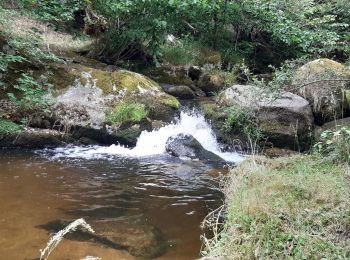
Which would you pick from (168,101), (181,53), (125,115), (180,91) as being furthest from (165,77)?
(125,115)

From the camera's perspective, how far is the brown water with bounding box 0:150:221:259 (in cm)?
426

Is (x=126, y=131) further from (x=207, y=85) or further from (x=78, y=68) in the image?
(x=207, y=85)

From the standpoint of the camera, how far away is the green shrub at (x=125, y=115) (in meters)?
9.12

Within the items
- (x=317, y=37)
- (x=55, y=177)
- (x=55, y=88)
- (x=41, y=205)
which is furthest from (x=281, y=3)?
(x=41, y=205)

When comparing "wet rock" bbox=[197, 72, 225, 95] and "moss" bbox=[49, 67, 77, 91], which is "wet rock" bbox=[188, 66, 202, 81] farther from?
"moss" bbox=[49, 67, 77, 91]

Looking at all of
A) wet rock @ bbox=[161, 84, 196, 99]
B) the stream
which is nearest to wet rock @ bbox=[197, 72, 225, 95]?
wet rock @ bbox=[161, 84, 196, 99]

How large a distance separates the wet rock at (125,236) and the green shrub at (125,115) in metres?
4.42

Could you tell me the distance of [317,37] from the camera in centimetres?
1282

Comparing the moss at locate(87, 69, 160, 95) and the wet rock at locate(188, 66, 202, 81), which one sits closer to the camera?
the moss at locate(87, 69, 160, 95)

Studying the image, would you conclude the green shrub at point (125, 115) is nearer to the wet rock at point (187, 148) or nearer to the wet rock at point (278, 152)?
the wet rock at point (187, 148)

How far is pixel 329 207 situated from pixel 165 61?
34.5 feet

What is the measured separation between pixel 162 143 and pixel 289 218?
579 cm

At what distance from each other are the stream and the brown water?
0.01 metres

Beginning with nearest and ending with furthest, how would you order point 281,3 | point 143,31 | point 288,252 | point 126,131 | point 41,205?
point 288,252, point 41,205, point 126,131, point 143,31, point 281,3
